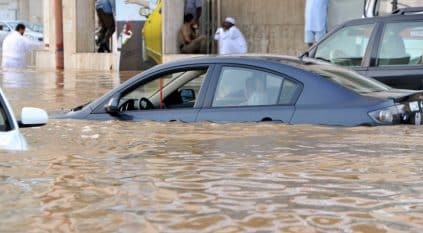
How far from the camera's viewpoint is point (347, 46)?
32.0 ft

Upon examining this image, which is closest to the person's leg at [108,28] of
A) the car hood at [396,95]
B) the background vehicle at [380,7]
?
the background vehicle at [380,7]

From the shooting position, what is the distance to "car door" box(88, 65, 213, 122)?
24.7 feet

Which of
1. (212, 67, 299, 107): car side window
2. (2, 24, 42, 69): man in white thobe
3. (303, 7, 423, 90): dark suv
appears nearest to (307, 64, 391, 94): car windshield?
(212, 67, 299, 107): car side window

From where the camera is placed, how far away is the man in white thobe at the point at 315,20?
47.5ft

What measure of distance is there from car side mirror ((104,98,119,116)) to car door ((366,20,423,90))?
10.1ft

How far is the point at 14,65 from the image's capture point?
21031mm

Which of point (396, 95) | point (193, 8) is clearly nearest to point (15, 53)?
point (193, 8)

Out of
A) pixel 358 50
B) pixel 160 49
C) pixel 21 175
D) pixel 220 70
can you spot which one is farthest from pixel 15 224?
pixel 160 49

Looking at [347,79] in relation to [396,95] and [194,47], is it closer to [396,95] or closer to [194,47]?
[396,95]

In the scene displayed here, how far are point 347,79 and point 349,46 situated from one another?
7.83 feet

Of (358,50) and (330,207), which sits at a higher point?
(358,50)

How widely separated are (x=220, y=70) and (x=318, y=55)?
2758 millimetres

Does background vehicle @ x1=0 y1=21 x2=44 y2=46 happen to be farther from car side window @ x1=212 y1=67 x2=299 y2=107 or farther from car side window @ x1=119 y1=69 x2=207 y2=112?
car side window @ x1=212 y1=67 x2=299 y2=107

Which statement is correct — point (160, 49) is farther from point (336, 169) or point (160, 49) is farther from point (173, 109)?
point (336, 169)
